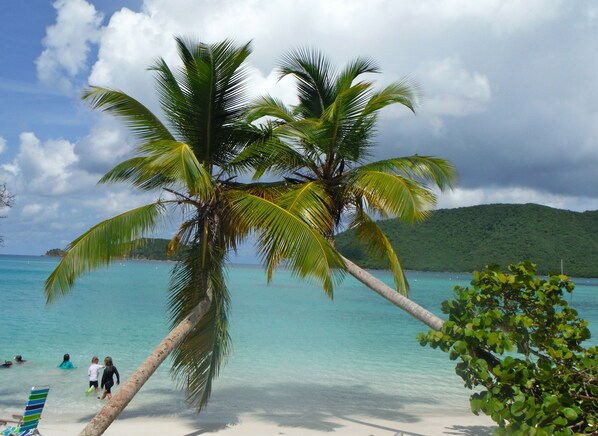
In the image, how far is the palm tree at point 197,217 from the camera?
262 inches

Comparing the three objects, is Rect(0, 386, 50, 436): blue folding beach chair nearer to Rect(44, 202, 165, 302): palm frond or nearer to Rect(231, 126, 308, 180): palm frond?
Rect(44, 202, 165, 302): palm frond

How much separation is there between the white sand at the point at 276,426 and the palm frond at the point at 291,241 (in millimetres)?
3812

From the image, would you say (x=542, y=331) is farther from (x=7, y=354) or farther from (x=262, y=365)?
(x=7, y=354)

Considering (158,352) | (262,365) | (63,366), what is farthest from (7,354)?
(158,352)

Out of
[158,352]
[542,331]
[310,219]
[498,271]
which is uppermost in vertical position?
[310,219]

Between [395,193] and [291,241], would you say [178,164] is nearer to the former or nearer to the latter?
[291,241]

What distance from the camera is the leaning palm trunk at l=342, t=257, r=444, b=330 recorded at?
22.7 ft

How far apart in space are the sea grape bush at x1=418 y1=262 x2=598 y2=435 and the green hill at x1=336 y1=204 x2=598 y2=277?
72.8 m

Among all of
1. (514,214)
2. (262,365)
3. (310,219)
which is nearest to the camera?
(310,219)

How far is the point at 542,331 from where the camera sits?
6.18m

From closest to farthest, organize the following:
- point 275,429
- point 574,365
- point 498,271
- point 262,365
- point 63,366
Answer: point 574,365
point 498,271
point 275,429
point 63,366
point 262,365

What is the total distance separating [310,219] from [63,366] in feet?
34.4

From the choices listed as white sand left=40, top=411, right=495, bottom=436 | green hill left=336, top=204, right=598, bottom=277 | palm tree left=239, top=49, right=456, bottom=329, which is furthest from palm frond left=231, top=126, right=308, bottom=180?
green hill left=336, top=204, right=598, bottom=277

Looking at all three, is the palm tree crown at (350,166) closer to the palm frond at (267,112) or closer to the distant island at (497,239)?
the palm frond at (267,112)
